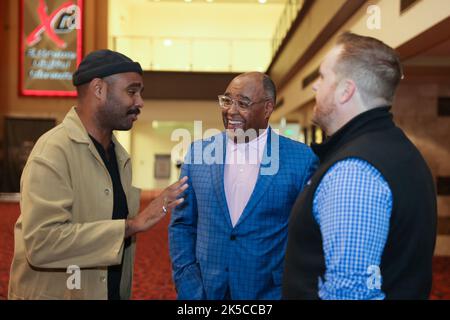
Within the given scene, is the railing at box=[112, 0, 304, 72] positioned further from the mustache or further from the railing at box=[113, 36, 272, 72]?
the mustache

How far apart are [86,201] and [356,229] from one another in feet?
3.58

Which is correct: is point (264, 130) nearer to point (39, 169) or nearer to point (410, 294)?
point (39, 169)

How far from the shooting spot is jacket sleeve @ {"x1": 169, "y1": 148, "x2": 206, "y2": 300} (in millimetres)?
2191

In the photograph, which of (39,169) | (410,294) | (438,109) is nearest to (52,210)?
(39,169)

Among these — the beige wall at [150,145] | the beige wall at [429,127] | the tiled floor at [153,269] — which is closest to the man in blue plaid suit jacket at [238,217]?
the tiled floor at [153,269]

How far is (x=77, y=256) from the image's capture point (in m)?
1.81

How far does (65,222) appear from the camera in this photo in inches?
71.7

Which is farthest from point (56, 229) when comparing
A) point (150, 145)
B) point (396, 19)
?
point (150, 145)

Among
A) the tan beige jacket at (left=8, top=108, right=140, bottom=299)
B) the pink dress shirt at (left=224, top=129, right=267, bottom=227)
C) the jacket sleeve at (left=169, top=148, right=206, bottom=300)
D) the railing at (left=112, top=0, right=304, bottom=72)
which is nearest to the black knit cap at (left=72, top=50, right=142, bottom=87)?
the tan beige jacket at (left=8, top=108, right=140, bottom=299)

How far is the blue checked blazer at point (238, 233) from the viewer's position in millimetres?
2145

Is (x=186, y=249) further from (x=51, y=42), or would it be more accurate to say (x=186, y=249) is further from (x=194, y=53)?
(x=194, y=53)

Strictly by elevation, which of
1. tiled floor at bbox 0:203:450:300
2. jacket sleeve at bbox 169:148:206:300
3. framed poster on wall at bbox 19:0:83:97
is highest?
framed poster on wall at bbox 19:0:83:97

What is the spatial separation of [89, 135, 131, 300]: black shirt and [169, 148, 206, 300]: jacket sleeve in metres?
0.23
